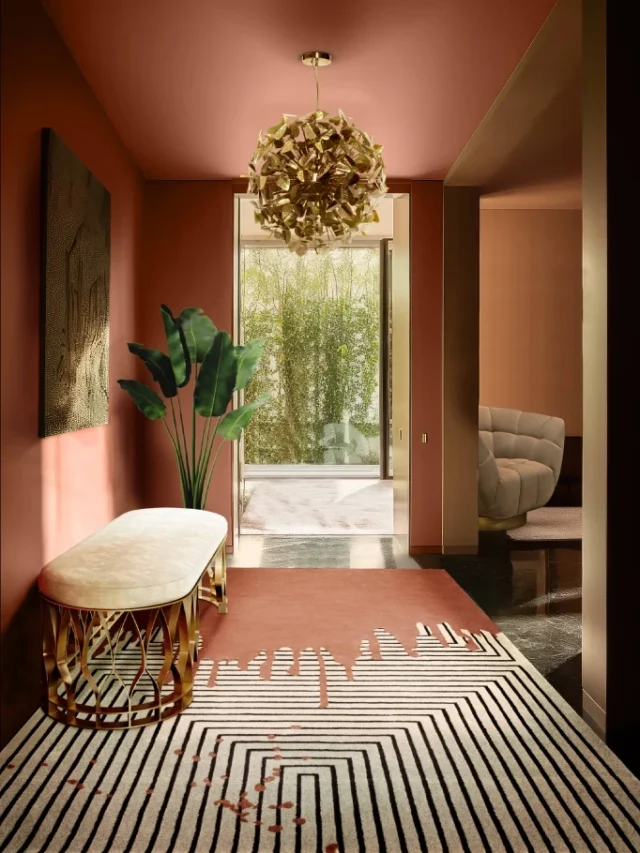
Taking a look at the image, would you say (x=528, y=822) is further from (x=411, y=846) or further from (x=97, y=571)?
(x=97, y=571)

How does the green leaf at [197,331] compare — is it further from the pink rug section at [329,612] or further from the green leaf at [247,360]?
the pink rug section at [329,612]

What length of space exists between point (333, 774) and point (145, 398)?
248cm

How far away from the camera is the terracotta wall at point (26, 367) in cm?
238

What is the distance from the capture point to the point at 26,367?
8.46 ft

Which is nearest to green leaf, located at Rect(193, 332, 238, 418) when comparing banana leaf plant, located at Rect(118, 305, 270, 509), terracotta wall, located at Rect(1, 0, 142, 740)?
banana leaf plant, located at Rect(118, 305, 270, 509)

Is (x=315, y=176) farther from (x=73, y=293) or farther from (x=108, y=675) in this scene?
(x=108, y=675)

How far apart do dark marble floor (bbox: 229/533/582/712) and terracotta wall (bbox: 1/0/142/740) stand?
1.92m

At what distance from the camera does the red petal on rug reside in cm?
313

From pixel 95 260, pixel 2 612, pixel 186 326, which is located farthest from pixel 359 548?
pixel 2 612

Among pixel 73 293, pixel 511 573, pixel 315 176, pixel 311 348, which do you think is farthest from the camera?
pixel 311 348

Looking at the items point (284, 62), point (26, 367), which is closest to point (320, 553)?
point (26, 367)

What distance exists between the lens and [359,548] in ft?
17.0

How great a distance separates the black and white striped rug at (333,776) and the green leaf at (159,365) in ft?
5.98

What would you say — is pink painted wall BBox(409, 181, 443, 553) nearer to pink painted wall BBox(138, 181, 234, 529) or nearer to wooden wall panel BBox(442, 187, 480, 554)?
wooden wall panel BBox(442, 187, 480, 554)
